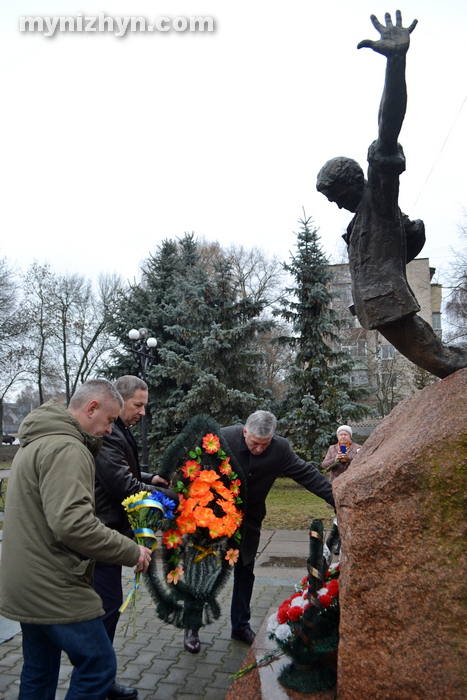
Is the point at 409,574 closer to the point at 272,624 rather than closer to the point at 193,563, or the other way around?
the point at 272,624

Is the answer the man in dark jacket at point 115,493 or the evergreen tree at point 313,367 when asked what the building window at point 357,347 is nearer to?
the evergreen tree at point 313,367

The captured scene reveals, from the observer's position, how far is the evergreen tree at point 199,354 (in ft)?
51.2

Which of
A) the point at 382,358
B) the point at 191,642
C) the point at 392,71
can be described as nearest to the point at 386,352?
the point at 382,358

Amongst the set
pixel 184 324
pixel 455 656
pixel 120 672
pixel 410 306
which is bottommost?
pixel 120 672

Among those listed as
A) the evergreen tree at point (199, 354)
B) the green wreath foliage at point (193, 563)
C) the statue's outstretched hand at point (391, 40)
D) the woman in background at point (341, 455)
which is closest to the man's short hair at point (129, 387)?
the green wreath foliage at point (193, 563)

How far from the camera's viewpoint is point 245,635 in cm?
435

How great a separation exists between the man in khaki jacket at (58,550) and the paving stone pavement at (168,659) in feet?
4.53

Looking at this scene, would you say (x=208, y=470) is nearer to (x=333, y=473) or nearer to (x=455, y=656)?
(x=455, y=656)

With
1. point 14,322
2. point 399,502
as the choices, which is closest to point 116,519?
point 399,502

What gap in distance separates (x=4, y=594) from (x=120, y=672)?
1.94m

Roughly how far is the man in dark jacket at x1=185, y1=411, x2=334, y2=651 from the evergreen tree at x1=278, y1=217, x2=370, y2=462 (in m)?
10.7

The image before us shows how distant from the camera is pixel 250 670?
3.18 metres

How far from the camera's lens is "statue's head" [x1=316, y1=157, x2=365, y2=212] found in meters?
3.11

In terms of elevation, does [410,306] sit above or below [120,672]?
above
